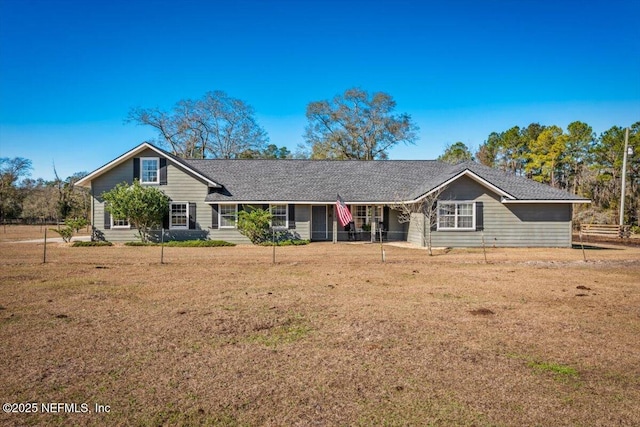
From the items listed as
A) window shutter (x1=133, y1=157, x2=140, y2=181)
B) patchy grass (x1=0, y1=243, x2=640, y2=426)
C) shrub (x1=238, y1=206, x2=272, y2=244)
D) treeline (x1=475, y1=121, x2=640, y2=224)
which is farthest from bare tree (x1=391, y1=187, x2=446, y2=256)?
treeline (x1=475, y1=121, x2=640, y2=224)

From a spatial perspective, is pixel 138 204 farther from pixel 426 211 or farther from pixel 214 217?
pixel 426 211

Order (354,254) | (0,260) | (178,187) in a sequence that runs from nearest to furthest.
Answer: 1. (0,260)
2. (354,254)
3. (178,187)

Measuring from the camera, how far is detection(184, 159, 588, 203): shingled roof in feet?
75.4

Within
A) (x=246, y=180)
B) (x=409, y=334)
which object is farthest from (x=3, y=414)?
(x=246, y=180)

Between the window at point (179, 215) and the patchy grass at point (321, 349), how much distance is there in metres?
12.2

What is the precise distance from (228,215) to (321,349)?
19311mm

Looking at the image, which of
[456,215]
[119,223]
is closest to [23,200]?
[119,223]

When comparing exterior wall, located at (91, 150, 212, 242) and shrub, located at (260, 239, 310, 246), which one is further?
exterior wall, located at (91, 150, 212, 242)

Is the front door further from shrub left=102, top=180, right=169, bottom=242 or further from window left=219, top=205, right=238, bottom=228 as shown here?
shrub left=102, top=180, right=169, bottom=242

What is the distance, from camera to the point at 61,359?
5.53 metres

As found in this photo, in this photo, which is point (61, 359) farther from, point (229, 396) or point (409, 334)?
point (409, 334)

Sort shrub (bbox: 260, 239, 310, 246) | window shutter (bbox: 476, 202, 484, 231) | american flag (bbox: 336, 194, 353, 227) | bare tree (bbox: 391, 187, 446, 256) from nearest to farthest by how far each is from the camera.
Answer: american flag (bbox: 336, 194, 353, 227), bare tree (bbox: 391, 187, 446, 256), window shutter (bbox: 476, 202, 484, 231), shrub (bbox: 260, 239, 310, 246)

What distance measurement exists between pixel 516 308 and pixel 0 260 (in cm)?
1727

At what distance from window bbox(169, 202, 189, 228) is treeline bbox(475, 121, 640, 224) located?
37.0 meters
